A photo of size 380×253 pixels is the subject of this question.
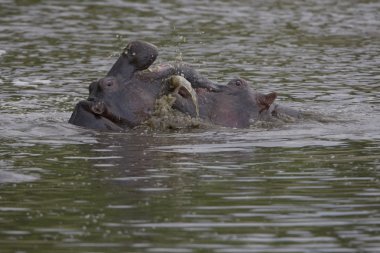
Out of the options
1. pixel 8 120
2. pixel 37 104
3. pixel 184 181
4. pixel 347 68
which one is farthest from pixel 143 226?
pixel 347 68

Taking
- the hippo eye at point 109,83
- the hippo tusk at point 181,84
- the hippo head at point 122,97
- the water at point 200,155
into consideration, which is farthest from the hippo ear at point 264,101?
the hippo eye at point 109,83

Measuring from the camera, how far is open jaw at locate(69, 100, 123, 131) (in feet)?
35.1

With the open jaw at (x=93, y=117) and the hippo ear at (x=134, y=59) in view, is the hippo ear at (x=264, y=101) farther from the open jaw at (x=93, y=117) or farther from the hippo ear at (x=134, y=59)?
the open jaw at (x=93, y=117)

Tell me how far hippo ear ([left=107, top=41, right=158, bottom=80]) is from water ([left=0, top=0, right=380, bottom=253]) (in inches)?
21.9

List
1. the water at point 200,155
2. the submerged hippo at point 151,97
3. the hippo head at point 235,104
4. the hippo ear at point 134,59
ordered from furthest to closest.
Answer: the hippo head at point 235,104 < the submerged hippo at point 151,97 < the hippo ear at point 134,59 < the water at point 200,155

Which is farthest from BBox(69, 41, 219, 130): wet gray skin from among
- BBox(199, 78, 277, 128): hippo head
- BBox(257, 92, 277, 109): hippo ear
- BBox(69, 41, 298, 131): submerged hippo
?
BBox(257, 92, 277, 109): hippo ear

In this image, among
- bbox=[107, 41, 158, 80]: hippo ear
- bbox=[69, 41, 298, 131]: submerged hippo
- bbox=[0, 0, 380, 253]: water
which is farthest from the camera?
bbox=[69, 41, 298, 131]: submerged hippo

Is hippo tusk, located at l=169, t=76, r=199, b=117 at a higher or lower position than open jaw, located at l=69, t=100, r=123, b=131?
higher

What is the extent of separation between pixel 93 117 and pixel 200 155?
4.72ft

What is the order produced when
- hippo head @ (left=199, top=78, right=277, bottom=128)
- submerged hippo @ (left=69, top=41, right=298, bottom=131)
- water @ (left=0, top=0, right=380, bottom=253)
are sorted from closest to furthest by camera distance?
water @ (left=0, top=0, right=380, bottom=253)
submerged hippo @ (left=69, top=41, right=298, bottom=131)
hippo head @ (left=199, top=78, right=277, bottom=128)

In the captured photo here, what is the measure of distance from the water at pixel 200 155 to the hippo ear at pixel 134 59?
1.83 ft

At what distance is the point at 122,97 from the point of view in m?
10.7

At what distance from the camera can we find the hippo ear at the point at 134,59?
10562 millimetres

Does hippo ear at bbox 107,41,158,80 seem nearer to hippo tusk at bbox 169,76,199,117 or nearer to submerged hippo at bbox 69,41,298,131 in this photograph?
submerged hippo at bbox 69,41,298,131
